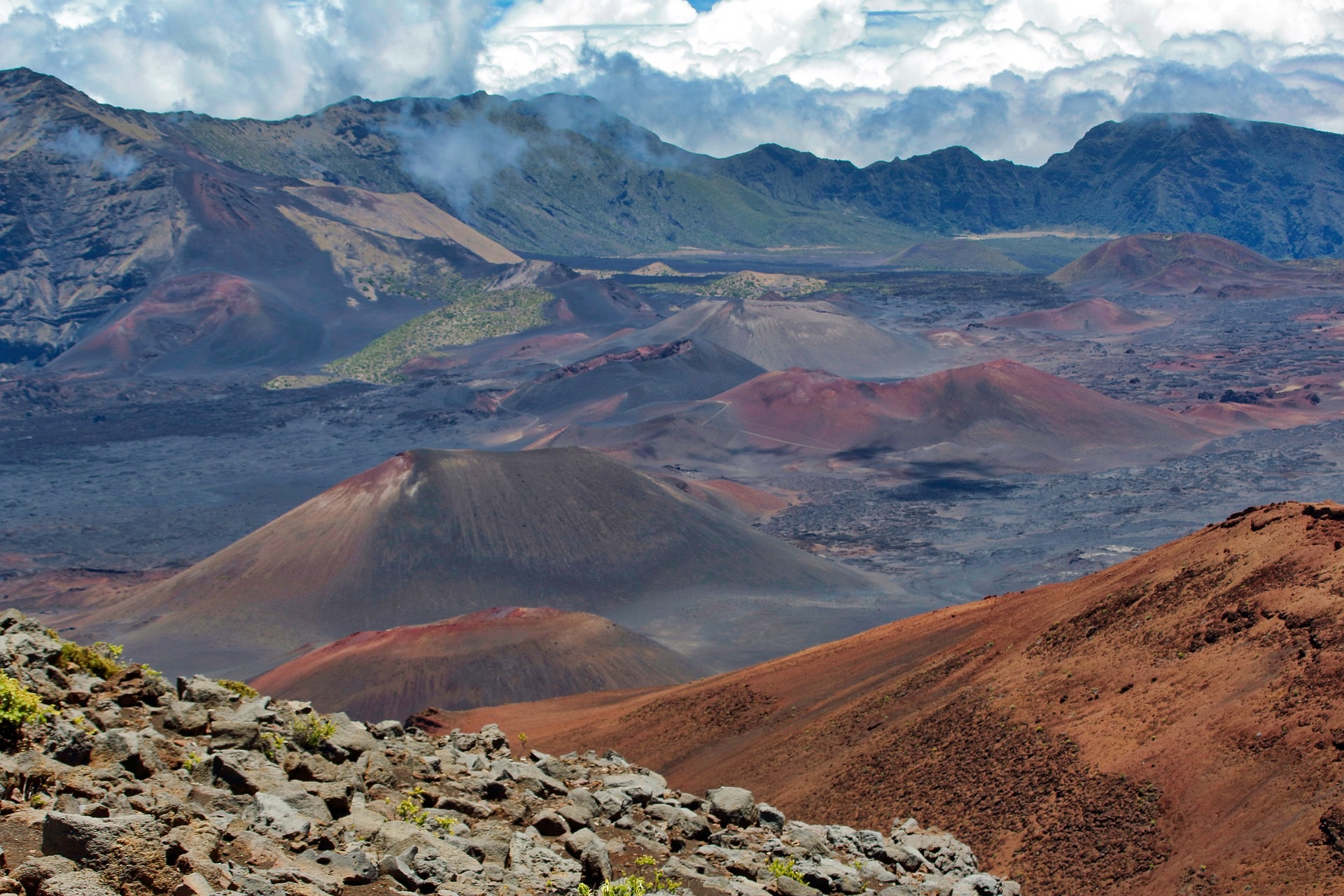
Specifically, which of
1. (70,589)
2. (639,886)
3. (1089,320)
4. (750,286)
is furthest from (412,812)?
(750,286)

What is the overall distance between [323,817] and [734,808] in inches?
192

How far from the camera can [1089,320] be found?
14275cm

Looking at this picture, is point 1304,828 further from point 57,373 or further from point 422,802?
point 57,373

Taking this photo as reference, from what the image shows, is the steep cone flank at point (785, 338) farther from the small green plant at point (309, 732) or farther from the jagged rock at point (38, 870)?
the jagged rock at point (38, 870)

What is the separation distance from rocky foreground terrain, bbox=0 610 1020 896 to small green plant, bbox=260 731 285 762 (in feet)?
0.06

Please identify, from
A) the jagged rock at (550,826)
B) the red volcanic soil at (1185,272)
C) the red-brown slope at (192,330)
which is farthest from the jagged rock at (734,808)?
the red volcanic soil at (1185,272)

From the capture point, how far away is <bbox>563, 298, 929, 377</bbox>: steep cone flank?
371 feet

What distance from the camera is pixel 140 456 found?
3356 inches

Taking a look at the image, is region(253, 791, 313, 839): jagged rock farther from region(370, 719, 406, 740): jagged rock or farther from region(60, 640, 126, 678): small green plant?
region(370, 719, 406, 740): jagged rock

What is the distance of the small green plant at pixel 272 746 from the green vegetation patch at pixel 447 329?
103809 millimetres

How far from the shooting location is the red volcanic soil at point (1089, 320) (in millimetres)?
140750

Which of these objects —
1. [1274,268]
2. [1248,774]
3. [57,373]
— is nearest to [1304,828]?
[1248,774]

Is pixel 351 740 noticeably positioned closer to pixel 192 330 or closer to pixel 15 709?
pixel 15 709

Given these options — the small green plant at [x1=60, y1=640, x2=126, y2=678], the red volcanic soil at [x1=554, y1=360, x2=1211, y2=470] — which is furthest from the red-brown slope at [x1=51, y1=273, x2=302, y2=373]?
the small green plant at [x1=60, y1=640, x2=126, y2=678]
